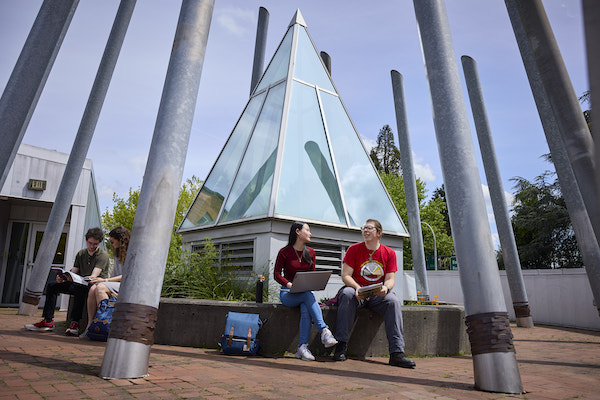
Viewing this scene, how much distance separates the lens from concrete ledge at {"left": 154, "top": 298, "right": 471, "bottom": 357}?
5355mm

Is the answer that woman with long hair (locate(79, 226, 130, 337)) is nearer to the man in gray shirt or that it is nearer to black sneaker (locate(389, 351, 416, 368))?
the man in gray shirt

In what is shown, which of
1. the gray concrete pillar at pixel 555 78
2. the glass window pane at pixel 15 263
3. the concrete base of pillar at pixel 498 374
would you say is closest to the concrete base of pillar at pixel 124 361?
the concrete base of pillar at pixel 498 374

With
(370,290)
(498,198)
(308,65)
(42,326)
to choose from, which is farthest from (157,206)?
(498,198)

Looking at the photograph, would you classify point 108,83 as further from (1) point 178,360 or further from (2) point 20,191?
(1) point 178,360

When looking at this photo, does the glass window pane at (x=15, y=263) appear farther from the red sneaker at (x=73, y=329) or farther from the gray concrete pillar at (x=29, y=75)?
the gray concrete pillar at (x=29, y=75)

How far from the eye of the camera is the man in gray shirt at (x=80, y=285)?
248 inches

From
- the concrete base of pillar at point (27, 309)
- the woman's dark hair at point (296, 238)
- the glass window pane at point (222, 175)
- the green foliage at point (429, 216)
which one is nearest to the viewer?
the woman's dark hair at point (296, 238)

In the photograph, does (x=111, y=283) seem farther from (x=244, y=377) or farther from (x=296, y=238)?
(x=244, y=377)

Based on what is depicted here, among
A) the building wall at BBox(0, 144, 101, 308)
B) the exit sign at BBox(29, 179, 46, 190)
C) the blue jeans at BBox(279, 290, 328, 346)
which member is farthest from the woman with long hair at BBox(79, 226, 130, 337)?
the exit sign at BBox(29, 179, 46, 190)

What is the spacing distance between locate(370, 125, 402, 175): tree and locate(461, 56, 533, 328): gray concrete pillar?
4060 centimetres

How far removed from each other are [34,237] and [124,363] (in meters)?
12.1

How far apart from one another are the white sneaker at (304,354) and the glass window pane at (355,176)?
3.75m

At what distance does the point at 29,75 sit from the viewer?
16.7ft

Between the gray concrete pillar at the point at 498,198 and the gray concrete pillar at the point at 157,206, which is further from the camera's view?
the gray concrete pillar at the point at 498,198
